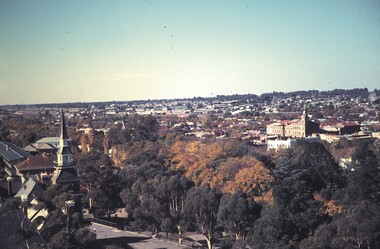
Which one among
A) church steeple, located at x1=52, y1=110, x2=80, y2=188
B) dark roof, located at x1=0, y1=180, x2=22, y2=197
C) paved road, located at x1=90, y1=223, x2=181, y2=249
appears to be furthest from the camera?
church steeple, located at x1=52, y1=110, x2=80, y2=188

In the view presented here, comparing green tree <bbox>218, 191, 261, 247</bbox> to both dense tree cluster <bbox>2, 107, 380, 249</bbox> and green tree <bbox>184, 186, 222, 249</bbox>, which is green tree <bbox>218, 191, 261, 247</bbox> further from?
green tree <bbox>184, 186, 222, 249</bbox>

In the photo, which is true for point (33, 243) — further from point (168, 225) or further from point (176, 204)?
point (176, 204)

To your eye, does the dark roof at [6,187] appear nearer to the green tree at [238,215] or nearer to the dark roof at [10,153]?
the green tree at [238,215]

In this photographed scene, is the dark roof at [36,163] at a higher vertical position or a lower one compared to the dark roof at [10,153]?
lower

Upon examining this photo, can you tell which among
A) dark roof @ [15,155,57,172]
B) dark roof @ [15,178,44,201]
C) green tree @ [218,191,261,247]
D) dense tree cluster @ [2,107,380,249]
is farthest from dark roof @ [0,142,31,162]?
green tree @ [218,191,261,247]

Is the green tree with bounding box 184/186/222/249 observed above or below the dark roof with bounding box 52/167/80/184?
below

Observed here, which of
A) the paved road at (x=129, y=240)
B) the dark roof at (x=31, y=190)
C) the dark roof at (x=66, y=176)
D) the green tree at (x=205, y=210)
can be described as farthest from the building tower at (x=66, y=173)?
the green tree at (x=205, y=210)

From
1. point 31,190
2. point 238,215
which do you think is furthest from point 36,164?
point 238,215

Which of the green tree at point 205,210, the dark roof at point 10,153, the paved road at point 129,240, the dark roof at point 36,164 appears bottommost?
the paved road at point 129,240
